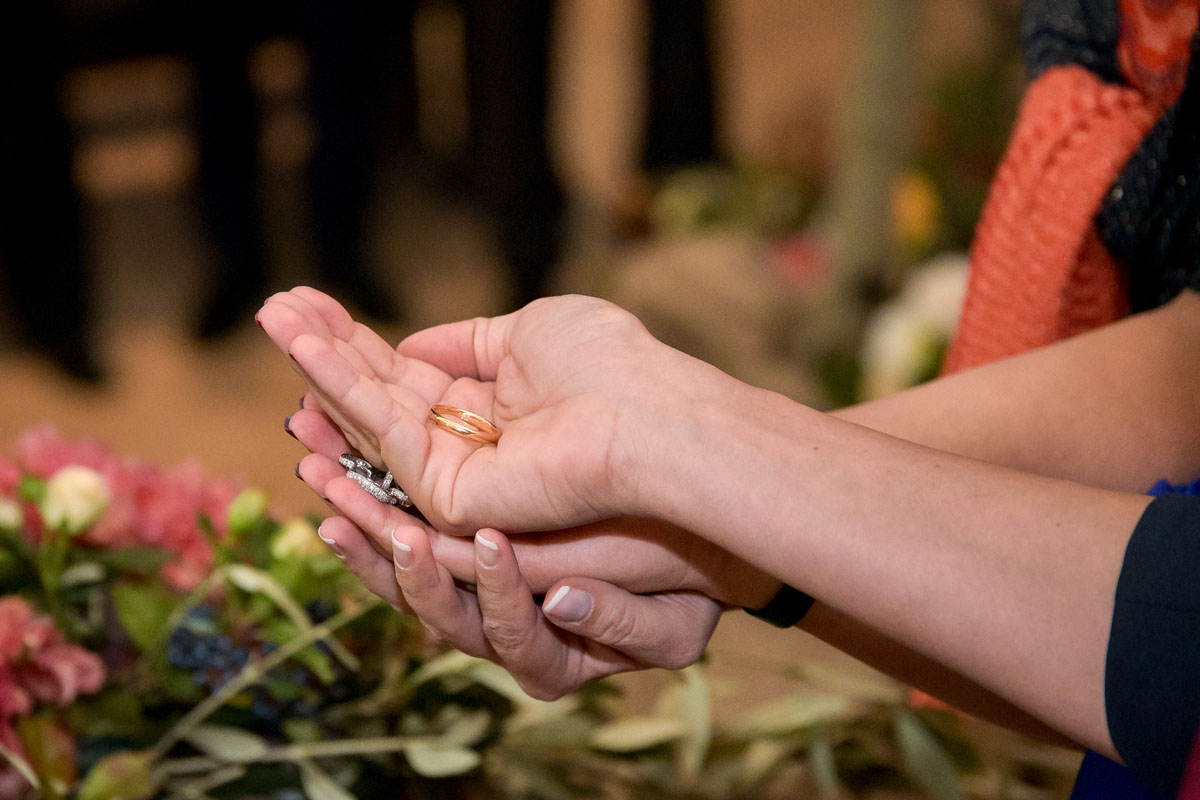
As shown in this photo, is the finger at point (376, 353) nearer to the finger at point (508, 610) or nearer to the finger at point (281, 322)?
the finger at point (281, 322)

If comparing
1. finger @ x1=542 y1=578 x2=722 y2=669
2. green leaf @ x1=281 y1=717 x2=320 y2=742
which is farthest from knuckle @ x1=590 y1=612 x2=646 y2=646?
green leaf @ x1=281 y1=717 x2=320 y2=742

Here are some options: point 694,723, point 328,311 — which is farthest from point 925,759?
point 328,311

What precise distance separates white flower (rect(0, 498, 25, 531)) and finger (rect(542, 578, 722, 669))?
40 centimetres

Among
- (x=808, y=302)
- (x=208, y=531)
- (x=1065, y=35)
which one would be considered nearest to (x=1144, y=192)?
(x=1065, y=35)

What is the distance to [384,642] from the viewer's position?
810 millimetres

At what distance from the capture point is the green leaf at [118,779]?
623mm

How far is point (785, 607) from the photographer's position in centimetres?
71

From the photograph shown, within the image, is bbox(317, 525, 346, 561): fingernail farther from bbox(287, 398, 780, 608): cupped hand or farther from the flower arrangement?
the flower arrangement

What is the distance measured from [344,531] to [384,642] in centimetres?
22

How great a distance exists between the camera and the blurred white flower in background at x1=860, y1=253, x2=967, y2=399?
57.5 inches

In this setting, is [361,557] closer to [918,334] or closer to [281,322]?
[281,322]

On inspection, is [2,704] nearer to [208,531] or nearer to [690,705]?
[208,531]

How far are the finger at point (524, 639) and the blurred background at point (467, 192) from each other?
3.02 ft

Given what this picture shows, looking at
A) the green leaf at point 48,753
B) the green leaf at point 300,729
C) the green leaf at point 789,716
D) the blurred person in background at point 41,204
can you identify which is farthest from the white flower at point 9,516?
the blurred person in background at point 41,204
